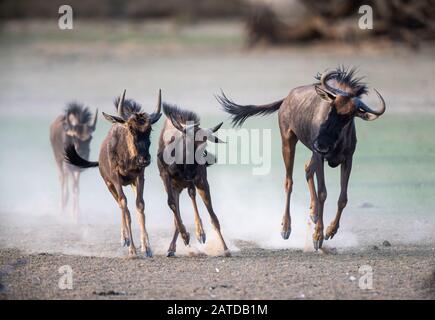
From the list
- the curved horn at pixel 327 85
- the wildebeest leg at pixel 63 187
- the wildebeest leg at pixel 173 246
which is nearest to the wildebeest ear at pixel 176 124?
the wildebeest leg at pixel 173 246

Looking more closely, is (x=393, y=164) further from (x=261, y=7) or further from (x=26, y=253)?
(x=261, y=7)

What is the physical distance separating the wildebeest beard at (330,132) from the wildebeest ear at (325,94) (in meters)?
0.10

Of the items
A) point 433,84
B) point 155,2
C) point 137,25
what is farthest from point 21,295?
point 155,2

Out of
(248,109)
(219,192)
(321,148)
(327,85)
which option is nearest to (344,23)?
(219,192)

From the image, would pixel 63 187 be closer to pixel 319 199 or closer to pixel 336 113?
pixel 319 199

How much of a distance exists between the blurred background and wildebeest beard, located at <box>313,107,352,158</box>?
4.34 feet

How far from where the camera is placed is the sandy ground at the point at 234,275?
9758mm

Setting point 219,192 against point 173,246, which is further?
point 219,192

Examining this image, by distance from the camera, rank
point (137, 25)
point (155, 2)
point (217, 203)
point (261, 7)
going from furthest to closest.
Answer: point (155, 2), point (137, 25), point (261, 7), point (217, 203)

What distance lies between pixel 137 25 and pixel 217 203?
2035cm

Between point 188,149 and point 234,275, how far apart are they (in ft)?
4.92

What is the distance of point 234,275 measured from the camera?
10438 millimetres
